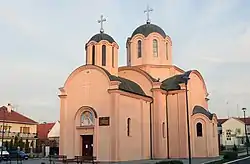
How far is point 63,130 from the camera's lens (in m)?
32.5

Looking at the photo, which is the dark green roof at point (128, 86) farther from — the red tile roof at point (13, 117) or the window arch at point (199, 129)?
the red tile roof at point (13, 117)

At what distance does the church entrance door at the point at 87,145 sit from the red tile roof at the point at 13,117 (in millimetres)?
29560

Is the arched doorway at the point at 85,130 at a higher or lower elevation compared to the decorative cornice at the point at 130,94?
lower

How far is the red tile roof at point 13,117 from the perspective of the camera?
194 ft

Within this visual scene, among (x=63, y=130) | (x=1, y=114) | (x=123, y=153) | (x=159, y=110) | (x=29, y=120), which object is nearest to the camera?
(x=123, y=153)

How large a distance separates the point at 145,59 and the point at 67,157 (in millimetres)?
14674

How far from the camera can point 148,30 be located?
40969mm

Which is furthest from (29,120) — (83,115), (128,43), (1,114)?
(83,115)

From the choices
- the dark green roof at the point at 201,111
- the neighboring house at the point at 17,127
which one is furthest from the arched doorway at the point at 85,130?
the neighboring house at the point at 17,127

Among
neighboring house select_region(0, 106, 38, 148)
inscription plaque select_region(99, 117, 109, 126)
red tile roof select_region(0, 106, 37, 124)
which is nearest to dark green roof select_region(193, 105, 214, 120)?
inscription plaque select_region(99, 117, 109, 126)

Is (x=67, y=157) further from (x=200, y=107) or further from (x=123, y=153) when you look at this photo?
(x=200, y=107)

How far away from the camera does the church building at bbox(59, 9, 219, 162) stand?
30469 mm

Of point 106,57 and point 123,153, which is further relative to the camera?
point 106,57

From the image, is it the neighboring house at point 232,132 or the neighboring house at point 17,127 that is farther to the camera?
the neighboring house at point 232,132
